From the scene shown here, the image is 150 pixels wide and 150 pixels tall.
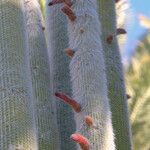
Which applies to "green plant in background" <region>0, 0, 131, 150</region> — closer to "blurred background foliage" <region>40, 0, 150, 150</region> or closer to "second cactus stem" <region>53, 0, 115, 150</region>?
"second cactus stem" <region>53, 0, 115, 150</region>

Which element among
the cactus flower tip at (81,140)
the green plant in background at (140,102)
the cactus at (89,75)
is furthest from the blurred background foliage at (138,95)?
the cactus flower tip at (81,140)

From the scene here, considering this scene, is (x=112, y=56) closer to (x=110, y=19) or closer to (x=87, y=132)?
(x=110, y=19)

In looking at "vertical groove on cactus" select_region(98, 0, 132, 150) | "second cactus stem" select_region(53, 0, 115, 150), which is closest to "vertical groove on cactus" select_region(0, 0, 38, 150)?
"second cactus stem" select_region(53, 0, 115, 150)

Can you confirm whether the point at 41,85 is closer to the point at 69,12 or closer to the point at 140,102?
the point at 69,12

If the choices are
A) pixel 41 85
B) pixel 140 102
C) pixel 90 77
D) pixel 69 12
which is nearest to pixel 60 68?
pixel 41 85

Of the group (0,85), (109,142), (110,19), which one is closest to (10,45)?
(0,85)
